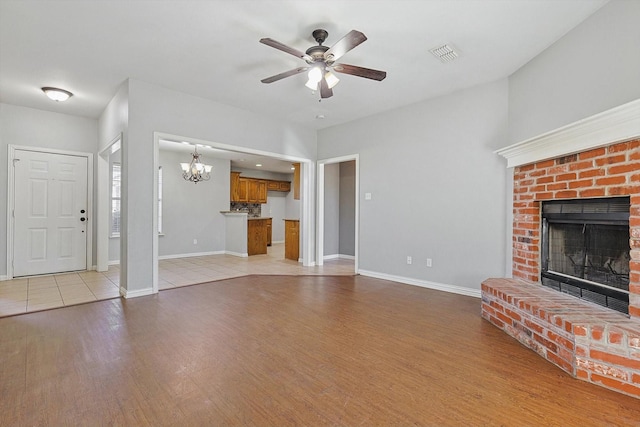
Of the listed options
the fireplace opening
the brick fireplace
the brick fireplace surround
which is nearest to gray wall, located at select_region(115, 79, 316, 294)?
the brick fireplace surround

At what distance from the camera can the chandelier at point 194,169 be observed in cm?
669

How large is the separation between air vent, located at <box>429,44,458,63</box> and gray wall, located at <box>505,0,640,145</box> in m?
0.89

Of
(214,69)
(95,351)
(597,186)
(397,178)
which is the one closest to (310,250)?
(397,178)

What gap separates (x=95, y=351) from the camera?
2369mm

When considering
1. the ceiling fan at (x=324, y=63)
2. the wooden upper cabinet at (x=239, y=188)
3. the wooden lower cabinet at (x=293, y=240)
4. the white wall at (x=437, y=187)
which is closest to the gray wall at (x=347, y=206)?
the wooden lower cabinet at (x=293, y=240)

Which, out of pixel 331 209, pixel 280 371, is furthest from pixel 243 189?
pixel 280 371

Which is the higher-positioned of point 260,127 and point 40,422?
point 260,127

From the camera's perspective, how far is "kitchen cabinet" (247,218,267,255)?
295 inches

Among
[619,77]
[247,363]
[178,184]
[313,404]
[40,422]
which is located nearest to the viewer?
[40,422]

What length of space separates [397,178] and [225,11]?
3212 mm

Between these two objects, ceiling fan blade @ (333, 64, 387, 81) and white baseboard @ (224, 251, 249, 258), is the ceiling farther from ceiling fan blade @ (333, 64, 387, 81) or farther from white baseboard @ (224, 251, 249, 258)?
white baseboard @ (224, 251, 249, 258)

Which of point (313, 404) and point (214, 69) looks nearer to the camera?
point (313, 404)

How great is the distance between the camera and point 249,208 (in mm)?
9672

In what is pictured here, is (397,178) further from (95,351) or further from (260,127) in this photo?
(95,351)
